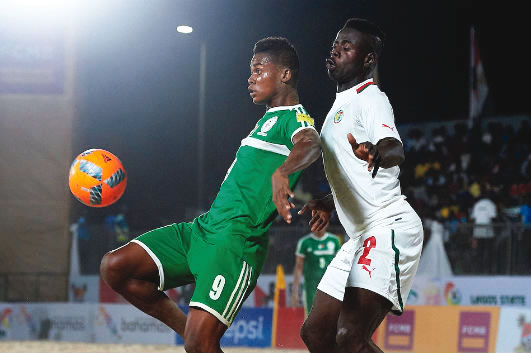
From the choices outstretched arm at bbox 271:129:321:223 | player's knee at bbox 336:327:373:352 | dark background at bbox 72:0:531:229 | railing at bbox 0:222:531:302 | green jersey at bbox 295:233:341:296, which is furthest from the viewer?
dark background at bbox 72:0:531:229

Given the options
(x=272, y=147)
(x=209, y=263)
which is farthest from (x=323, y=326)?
(x=272, y=147)

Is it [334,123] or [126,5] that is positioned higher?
[126,5]

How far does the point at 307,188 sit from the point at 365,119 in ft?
47.8

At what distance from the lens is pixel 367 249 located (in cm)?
420

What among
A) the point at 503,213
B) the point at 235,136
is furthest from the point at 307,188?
the point at 503,213

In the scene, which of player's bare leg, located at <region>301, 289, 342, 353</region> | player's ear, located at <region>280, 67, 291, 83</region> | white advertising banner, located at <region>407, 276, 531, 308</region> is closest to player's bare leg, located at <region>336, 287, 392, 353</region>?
player's bare leg, located at <region>301, 289, 342, 353</region>

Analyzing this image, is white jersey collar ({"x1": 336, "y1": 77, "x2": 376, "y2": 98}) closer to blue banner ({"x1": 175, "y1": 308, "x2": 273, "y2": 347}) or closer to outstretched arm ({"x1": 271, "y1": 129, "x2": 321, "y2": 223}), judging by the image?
outstretched arm ({"x1": 271, "y1": 129, "x2": 321, "y2": 223})

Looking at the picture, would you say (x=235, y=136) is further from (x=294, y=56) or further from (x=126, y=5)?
(x=294, y=56)

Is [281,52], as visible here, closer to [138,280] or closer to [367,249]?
[367,249]

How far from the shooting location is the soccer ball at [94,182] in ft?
16.8

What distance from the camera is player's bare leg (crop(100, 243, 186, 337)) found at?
15.0 feet

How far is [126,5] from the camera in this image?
17.0 meters

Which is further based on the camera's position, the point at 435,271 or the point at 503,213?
the point at 503,213

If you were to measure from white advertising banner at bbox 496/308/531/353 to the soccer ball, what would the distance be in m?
7.31
